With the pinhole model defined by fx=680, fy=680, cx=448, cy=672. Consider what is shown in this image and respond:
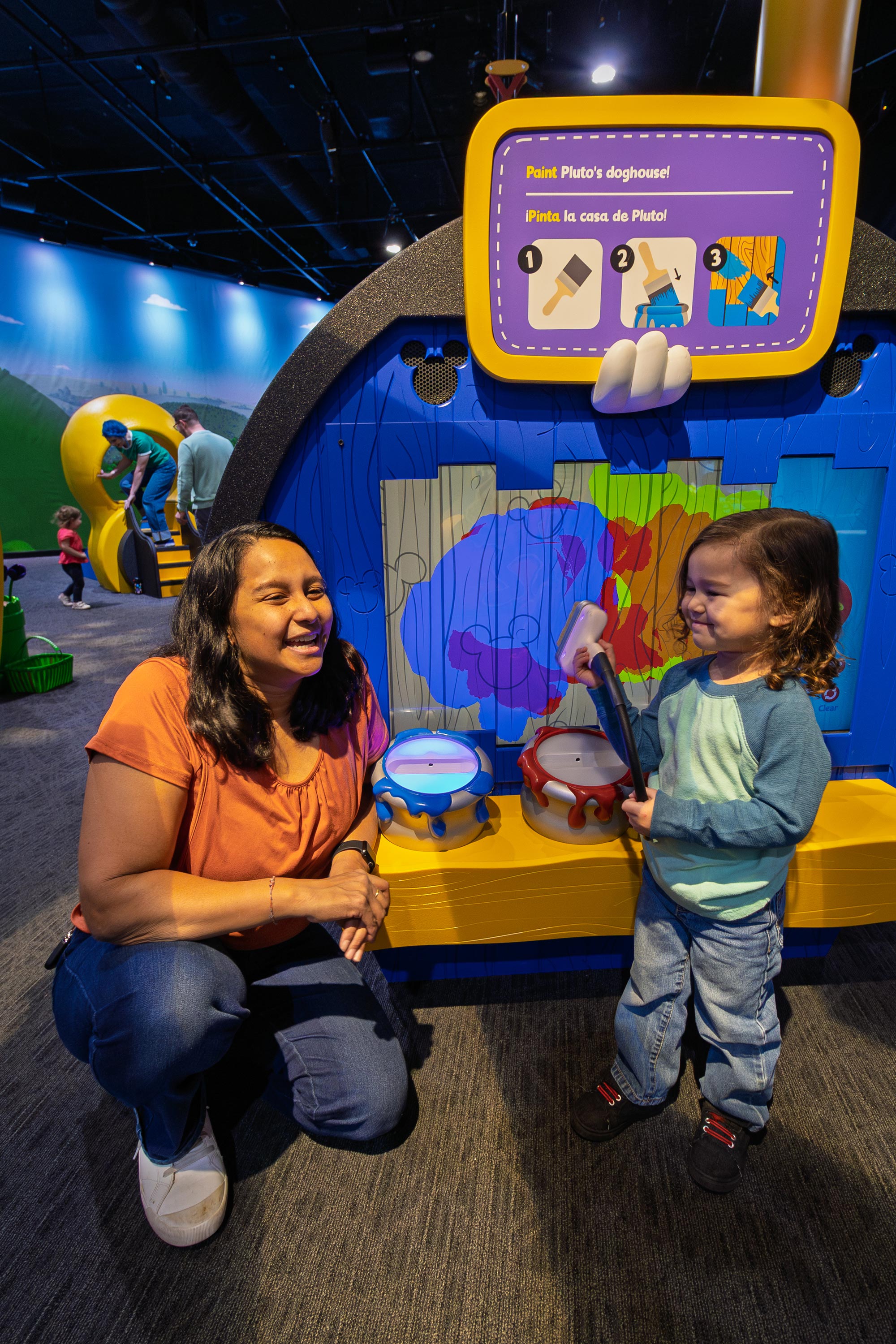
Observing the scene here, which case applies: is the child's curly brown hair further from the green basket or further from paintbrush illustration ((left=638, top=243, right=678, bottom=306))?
the green basket

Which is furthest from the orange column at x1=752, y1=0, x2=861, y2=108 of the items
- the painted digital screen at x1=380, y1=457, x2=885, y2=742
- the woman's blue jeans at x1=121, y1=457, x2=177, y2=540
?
the woman's blue jeans at x1=121, y1=457, x2=177, y2=540

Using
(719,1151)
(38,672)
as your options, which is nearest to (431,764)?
(719,1151)

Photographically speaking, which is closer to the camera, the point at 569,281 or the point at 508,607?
the point at 569,281

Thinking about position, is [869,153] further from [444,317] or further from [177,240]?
[177,240]

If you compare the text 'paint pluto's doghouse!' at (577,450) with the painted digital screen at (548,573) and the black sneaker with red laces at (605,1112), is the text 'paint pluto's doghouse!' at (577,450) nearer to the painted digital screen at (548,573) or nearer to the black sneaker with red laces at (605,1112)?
the painted digital screen at (548,573)

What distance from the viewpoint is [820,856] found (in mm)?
1122

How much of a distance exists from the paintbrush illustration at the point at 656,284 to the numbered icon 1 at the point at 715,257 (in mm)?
63

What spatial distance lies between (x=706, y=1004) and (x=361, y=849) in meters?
0.55

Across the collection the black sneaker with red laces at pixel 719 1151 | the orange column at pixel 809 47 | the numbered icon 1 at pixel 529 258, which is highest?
the orange column at pixel 809 47

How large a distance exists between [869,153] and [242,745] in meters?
6.43

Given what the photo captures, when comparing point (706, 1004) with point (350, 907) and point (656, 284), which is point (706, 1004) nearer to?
point (350, 907)

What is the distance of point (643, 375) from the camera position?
1056 mm

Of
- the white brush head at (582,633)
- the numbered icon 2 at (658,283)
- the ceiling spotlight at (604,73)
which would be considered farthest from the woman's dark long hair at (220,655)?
the ceiling spotlight at (604,73)

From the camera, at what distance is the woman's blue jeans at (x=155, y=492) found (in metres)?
5.25
